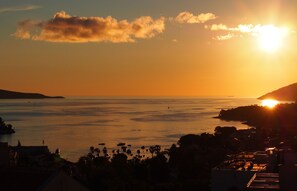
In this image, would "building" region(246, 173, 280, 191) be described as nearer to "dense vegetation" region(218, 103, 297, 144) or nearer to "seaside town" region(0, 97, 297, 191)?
"seaside town" region(0, 97, 297, 191)

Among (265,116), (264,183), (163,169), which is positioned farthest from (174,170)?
(265,116)

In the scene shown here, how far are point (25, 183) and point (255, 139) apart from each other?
192 ft

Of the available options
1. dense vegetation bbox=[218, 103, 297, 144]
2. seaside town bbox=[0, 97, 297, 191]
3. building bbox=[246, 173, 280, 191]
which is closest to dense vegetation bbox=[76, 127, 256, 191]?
seaside town bbox=[0, 97, 297, 191]

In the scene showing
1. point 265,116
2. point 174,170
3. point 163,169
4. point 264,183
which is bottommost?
point 264,183

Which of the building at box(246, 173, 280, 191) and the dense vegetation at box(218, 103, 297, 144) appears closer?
the building at box(246, 173, 280, 191)

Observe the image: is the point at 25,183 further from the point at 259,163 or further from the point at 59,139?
the point at 59,139

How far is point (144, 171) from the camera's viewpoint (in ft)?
122

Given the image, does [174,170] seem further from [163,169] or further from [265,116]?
[265,116]

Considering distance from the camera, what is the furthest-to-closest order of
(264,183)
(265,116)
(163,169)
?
(265,116) < (163,169) < (264,183)

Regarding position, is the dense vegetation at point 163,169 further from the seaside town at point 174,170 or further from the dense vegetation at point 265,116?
the dense vegetation at point 265,116

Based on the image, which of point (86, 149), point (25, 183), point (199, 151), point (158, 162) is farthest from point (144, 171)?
point (86, 149)

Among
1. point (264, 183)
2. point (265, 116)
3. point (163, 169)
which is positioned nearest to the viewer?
point (264, 183)

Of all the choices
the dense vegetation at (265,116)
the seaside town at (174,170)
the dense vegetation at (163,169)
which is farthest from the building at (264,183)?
the dense vegetation at (265,116)

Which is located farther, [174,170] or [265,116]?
[265,116]
